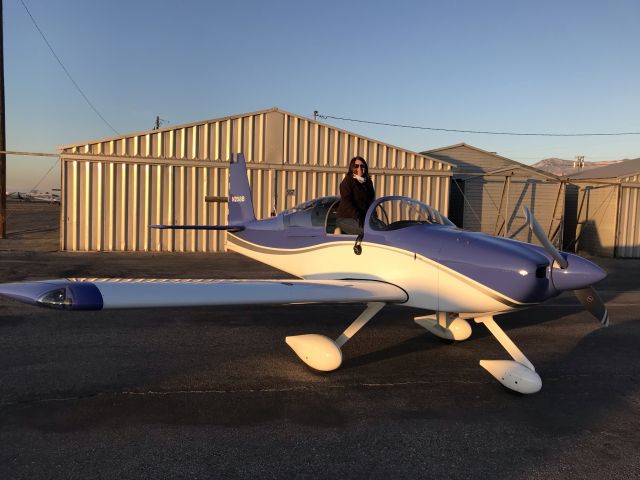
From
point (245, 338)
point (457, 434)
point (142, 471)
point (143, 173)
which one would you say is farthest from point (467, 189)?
point (142, 471)

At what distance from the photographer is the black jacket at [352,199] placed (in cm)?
583

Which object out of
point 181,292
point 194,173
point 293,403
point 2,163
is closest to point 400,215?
point 293,403

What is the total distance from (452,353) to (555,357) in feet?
4.06

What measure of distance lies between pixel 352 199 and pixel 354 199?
26 mm

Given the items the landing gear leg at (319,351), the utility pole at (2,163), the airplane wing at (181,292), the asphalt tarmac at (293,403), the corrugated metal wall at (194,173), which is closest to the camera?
the asphalt tarmac at (293,403)

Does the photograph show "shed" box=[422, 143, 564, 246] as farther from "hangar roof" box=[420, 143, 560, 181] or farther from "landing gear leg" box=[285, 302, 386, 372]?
"landing gear leg" box=[285, 302, 386, 372]

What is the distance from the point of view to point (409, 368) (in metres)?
5.06

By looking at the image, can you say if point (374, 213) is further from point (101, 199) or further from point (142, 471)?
point (101, 199)

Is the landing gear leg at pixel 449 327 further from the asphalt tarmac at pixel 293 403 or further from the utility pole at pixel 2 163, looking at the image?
the utility pole at pixel 2 163

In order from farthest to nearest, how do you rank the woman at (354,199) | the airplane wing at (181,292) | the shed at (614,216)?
1. the shed at (614,216)
2. the woman at (354,199)
3. the airplane wing at (181,292)

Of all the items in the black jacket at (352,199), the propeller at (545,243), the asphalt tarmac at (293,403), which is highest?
the black jacket at (352,199)

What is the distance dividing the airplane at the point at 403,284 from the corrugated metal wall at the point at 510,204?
1477cm

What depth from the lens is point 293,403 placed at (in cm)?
401

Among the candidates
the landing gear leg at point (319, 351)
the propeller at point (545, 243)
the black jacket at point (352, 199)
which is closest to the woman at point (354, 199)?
the black jacket at point (352, 199)
